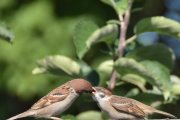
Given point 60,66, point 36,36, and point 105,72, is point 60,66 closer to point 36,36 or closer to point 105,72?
point 105,72

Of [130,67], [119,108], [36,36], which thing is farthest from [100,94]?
[36,36]

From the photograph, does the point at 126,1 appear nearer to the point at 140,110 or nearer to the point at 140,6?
the point at 140,6

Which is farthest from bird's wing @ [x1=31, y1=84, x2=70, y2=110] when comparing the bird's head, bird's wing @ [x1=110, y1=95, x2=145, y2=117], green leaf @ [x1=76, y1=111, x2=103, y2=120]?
green leaf @ [x1=76, y1=111, x2=103, y2=120]

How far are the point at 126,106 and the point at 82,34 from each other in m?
0.41

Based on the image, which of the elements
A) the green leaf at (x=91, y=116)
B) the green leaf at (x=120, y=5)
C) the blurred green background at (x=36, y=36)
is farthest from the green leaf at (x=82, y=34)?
the blurred green background at (x=36, y=36)

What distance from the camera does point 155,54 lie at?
11.9 ft

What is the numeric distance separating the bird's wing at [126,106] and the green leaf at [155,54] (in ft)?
0.91

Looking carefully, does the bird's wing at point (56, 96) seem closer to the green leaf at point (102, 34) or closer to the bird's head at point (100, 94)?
the bird's head at point (100, 94)

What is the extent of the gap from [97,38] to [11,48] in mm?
2616

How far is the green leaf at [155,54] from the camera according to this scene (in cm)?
361

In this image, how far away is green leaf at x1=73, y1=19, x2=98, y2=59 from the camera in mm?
3467

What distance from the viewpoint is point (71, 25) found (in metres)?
5.95

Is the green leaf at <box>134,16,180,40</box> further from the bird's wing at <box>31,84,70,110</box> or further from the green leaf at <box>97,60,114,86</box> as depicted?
the bird's wing at <box>31,84,70,110</box>

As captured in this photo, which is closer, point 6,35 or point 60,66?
point 6,35
